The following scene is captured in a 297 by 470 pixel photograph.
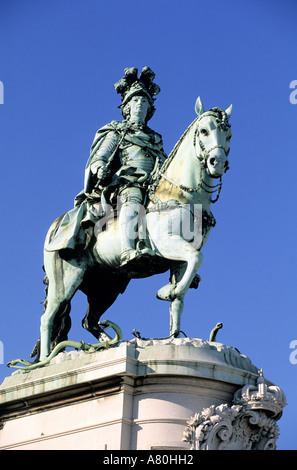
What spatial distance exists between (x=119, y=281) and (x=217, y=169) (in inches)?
130

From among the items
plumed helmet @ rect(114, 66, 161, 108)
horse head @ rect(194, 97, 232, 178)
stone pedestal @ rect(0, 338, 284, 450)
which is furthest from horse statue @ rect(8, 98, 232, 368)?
plumed helmet @ rect(114, 66, 161, 108)

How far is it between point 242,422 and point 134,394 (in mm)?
1746

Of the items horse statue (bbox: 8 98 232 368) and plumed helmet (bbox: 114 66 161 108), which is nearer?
horse statue (bbox: 8 98 232 368)

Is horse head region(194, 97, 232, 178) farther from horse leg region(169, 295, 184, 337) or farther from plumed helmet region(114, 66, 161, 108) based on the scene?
plumed helmet region(114, 66, 161, 108)

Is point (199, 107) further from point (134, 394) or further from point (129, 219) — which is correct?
point (134, 394)

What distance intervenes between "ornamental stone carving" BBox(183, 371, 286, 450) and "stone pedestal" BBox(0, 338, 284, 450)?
0.10 m

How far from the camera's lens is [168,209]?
19812mm

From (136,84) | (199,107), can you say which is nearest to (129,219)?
(199,107)

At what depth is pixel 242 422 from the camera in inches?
709

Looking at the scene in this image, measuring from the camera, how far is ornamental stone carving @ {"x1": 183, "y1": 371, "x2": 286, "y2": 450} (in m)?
17.6

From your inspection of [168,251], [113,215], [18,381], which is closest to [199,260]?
[168,251]
